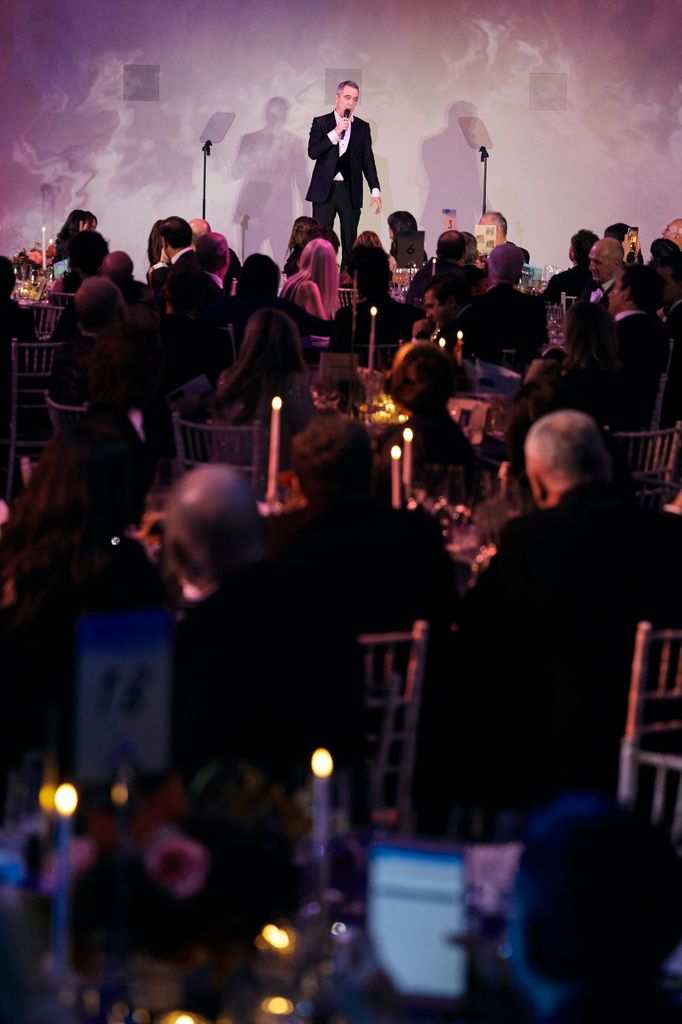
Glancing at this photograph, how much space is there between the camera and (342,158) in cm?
1392

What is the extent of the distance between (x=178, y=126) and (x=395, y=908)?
14.5 metres

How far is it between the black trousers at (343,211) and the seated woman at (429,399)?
8.82 m

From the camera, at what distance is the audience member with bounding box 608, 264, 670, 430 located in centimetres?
682

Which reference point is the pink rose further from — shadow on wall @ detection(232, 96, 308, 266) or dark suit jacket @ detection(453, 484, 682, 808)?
shadow on wall @ detection(232, 96, 308, 266)

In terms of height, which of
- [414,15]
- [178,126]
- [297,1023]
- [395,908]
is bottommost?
[297,1023]

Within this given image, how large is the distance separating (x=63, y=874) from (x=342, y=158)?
12763 mm

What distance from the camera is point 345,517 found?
366cm

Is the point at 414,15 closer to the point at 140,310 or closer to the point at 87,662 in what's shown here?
the point at 140,310

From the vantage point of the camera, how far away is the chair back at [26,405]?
726 centimetres

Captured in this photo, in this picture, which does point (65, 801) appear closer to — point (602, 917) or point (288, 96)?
point (602, 917)

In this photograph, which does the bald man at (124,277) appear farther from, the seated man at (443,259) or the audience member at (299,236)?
the audience member at (299,236)

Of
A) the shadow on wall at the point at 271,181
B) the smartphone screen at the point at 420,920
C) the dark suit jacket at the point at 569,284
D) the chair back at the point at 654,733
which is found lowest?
the chair back at the point at 654,733

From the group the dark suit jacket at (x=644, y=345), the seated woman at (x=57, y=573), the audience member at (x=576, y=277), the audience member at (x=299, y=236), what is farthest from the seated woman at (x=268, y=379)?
the audience member at (x=576, y=277)

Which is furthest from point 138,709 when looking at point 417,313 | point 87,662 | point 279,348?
point 417,313
